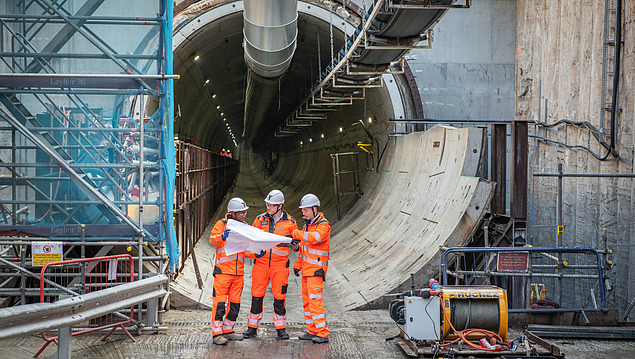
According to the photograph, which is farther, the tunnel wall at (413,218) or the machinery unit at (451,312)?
the tunnel wall at (413,218)

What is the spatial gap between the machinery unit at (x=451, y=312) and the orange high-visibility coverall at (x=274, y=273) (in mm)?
1446

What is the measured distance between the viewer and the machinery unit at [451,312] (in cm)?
636

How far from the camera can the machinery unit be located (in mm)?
6363

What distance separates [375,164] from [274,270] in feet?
30.9

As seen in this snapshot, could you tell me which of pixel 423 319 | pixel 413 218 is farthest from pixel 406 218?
pixel 423 319

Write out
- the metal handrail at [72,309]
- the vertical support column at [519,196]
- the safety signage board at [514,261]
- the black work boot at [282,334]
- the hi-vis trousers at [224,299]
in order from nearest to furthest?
the metal handrail at [72,309]
the hi-vis trousers at [224,299]
the black work boot at [282,334]
the safety signage board at [514,261]
the vertical support column at [519,196]

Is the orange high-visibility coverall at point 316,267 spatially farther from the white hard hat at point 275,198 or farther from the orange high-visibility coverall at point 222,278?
the orange high-visibility coverall at point 222,278

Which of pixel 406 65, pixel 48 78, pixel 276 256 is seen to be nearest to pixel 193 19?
pixel 406 65

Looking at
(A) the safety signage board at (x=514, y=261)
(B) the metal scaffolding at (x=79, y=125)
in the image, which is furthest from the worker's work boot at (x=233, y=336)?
(A) the safety signage board at (x=514, y=261)

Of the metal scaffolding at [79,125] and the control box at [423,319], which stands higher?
the metal scaffolding at [79,125]

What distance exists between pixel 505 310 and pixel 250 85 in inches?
539

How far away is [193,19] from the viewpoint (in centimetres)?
1235

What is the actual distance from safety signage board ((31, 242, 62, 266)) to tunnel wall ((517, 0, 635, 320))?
690 centimetres

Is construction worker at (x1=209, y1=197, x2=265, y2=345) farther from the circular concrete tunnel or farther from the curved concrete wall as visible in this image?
the circular concrete tunnel
